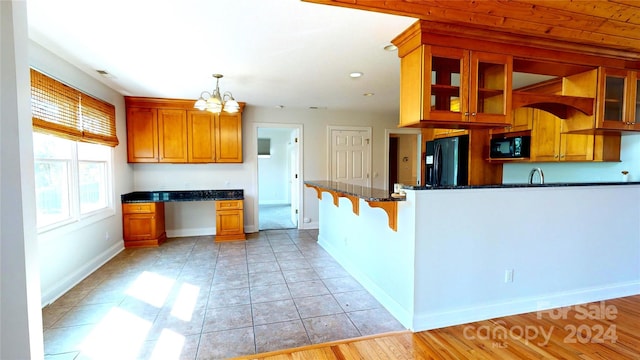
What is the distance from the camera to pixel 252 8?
2.11 meters

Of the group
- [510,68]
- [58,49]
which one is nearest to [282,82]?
[58,49]

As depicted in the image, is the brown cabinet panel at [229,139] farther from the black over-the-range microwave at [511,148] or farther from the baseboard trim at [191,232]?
the black over-the-range microwave at [511,148]

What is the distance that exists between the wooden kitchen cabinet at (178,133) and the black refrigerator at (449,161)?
329 centimetres

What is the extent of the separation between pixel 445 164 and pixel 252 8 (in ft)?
10.6

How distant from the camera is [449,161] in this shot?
411cm

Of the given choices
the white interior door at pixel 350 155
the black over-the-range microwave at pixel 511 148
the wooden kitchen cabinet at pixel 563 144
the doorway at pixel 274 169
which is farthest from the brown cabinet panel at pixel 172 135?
the wooden kitchen cabinet at pixel 563 144

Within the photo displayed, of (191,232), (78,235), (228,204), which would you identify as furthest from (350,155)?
(78,235)

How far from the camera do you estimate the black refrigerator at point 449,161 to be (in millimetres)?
3934

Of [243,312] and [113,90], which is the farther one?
[113,90]

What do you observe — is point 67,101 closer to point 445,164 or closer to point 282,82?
point 282,82

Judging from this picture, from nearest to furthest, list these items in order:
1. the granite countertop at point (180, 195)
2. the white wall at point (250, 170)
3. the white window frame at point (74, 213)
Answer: the white window frame at point (74, 213)
the granite countertop at point (180, 195)
the white wall at point (250, 170)

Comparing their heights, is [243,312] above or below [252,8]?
below

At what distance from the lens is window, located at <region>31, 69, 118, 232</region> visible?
2834 mm

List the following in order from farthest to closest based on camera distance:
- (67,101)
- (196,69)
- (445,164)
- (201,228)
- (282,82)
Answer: (201,228), (445,164), (282,82), (196,69), (67,101)
